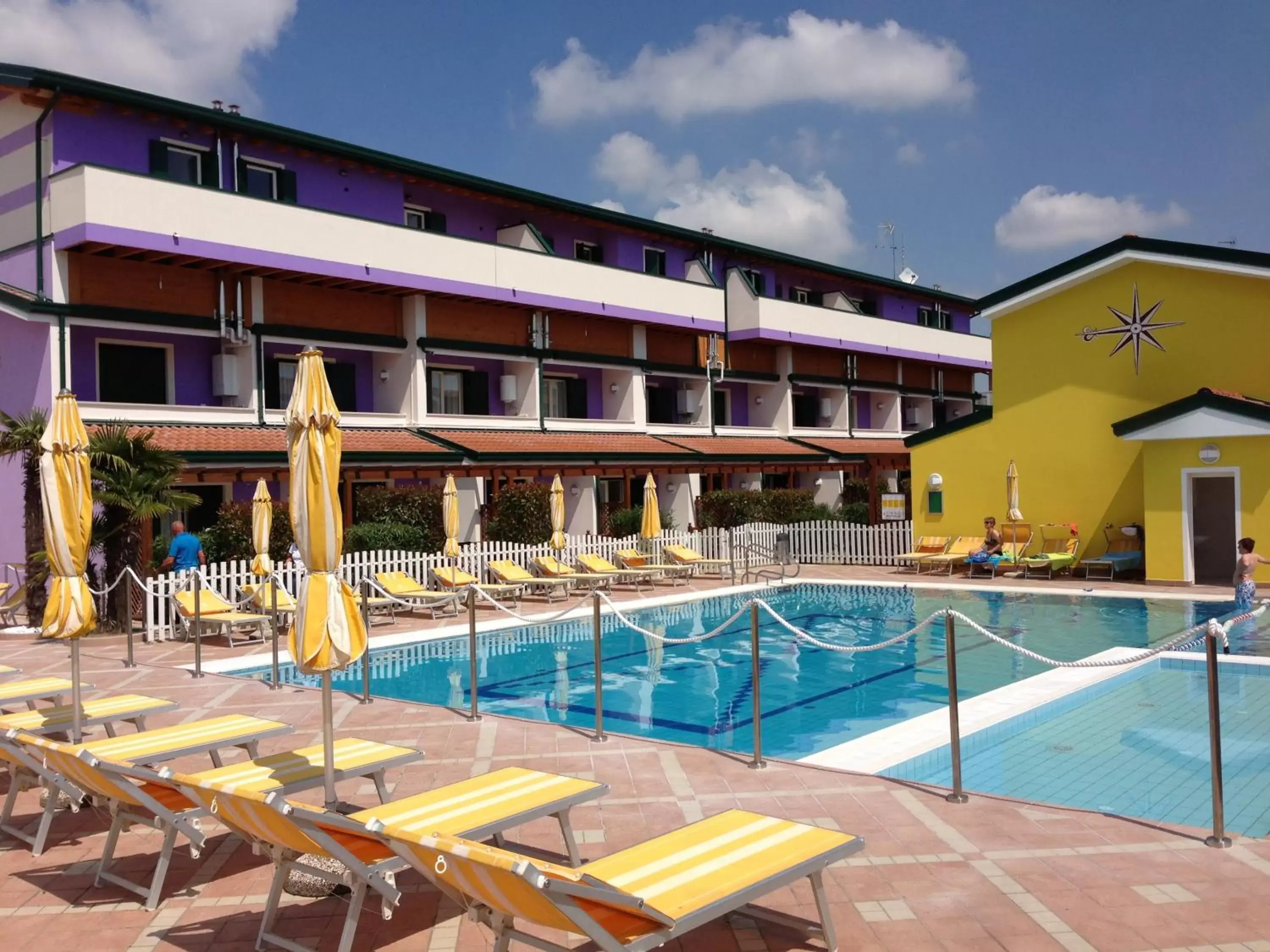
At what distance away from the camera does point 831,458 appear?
3400 cm

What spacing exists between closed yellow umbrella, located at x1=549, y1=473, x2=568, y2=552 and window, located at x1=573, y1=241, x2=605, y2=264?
1184 cm

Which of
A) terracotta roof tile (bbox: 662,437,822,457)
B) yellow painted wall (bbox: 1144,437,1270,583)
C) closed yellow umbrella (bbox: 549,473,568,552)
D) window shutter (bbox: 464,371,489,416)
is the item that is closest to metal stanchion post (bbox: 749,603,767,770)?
closed yellow umbrella (bbox: 549,473,568,552)

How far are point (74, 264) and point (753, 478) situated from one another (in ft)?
71.9

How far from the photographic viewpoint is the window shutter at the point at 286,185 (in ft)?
79.9

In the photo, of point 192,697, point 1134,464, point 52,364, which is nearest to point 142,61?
point 52,364

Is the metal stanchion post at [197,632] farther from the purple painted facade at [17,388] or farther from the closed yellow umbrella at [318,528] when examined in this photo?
the purple painted facade at [17,388]

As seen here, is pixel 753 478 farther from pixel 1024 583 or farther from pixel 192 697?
pixel 192 697

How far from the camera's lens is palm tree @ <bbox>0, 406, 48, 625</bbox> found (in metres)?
16.3

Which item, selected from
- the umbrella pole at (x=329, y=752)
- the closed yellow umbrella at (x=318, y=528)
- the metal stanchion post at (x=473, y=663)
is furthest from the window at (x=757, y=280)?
the umbrella pole at (x=329, y=752)

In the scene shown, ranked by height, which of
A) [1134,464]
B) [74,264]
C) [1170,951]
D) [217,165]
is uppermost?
[217,165]

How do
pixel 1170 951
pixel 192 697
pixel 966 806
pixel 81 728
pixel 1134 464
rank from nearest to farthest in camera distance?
pixel 1170 951 < pixel 966 806 < pixel 81 728 < pixel 192 697 < pixel 1134 464

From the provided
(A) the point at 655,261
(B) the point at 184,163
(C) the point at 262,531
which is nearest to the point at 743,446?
(A) the point at 655,261

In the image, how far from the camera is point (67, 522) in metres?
7.91

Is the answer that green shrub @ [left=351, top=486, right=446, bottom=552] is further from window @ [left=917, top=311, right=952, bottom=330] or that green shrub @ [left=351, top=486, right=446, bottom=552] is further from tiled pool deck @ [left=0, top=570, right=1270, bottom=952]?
window @ [left=917, top=311, right=952, bottom=330]
